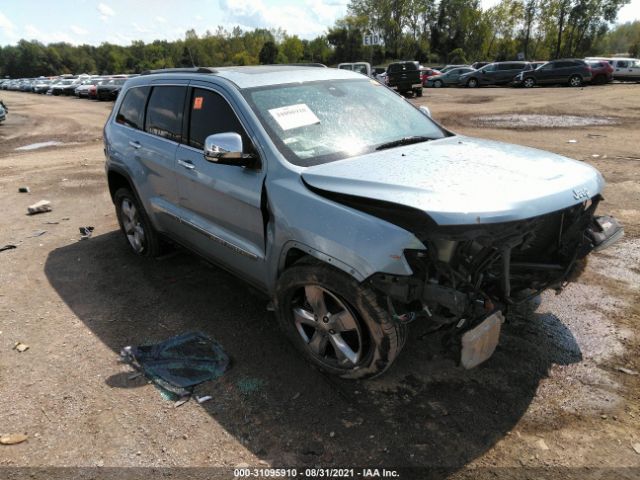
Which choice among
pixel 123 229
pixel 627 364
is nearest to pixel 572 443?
pixel 627 364

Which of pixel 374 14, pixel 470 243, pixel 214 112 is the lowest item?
pixel 470 243

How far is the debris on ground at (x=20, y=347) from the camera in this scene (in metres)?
3.65

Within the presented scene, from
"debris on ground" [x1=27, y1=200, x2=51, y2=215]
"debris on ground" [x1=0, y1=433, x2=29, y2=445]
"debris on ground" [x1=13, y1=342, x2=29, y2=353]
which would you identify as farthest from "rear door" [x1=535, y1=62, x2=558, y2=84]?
"debris on ground" [x1=0, y1=433, x2=29, y2=445]

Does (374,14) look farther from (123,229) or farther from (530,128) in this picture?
(123,229)

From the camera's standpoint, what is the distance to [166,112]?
422 cm

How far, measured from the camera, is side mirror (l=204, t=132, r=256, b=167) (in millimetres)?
3012

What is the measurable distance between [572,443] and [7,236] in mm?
6677

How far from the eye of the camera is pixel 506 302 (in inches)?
109

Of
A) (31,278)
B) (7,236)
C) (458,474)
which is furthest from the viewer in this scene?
(7,236)

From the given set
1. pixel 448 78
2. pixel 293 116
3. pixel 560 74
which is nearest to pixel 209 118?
pixel 293 116

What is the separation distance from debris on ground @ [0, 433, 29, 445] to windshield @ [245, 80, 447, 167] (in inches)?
90.0

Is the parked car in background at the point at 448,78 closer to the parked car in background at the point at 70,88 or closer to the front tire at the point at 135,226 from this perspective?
the parked car in background at the point at 70,88

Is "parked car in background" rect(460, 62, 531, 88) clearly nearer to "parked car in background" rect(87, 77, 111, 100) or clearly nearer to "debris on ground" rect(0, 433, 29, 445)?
"parked car in background" rect(87, 77, 111, 100)

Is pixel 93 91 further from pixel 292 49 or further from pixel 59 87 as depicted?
pixel 292 49
